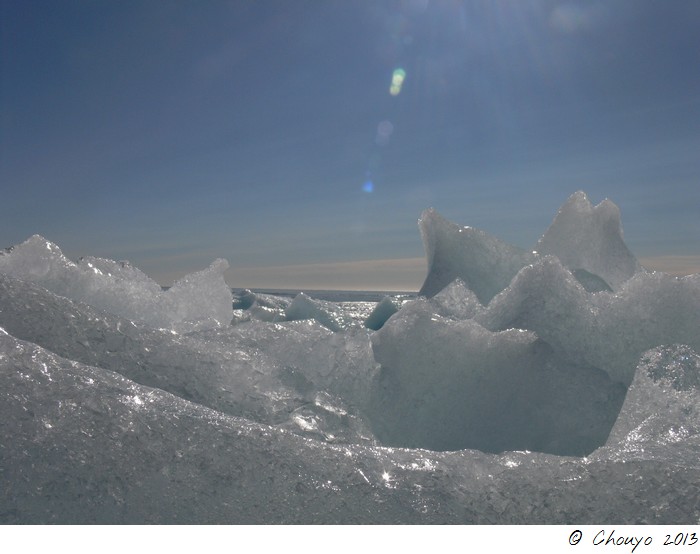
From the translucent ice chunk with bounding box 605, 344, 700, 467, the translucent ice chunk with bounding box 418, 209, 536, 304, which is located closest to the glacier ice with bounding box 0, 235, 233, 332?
the translucent ice chunk with bounding box 418, 209, 536, 304

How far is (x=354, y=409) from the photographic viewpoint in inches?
125

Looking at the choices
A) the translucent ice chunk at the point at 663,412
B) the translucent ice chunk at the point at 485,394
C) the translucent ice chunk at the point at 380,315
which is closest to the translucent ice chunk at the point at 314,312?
the translucent ice chunk at the point at 380,315

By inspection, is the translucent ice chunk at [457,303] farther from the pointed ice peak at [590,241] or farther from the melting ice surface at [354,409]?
the pointed ice peak at [590,241]

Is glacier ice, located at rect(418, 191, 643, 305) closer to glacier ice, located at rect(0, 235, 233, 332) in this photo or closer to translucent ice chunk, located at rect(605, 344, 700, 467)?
glacier ice, located at rect(0, 235, 233, 332)

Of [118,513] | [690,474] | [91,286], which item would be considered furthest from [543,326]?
[91,286]

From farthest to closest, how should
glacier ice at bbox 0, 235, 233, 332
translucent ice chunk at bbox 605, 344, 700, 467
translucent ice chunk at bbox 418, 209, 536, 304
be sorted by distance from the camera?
translucent ice chunk at bbox 418, 209, 536, 304 < glacier ice at bbox 0, 235, 233, 332 < translucent ice chunk at bbox 605, 344, 700, 467

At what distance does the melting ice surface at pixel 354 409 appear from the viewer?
181 centimetres

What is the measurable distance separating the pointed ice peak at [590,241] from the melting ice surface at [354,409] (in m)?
1.89

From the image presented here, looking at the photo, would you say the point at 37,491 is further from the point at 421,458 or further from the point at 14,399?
the point at 421,458

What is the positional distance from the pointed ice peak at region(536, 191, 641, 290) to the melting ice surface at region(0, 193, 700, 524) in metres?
1.89

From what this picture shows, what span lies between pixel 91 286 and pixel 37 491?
3.41 meters

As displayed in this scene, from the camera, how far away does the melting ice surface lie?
1813 mm

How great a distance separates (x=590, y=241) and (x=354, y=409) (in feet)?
14.8

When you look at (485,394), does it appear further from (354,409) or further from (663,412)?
(663,412)
